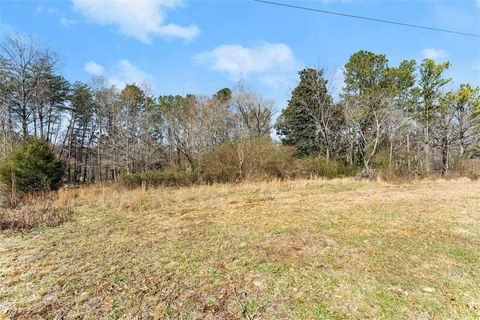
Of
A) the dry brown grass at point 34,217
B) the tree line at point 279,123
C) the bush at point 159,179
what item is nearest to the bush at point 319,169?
the tree line at point 279,123

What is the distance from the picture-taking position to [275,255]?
10.9ft

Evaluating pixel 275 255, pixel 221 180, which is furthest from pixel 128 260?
pixel 221 180

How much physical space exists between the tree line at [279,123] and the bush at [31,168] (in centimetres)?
616

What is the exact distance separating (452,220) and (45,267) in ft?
20.7

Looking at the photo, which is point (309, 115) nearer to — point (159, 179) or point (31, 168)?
point (159, 179)

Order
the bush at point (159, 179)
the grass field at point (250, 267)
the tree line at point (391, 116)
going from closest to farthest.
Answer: the grass field at point (250, 267) → the bush at point (159, 179) → the tree line at point (391, 116)

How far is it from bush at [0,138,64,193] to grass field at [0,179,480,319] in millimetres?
5708

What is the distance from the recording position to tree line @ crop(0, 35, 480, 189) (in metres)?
16.2

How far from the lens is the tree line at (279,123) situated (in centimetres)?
1619

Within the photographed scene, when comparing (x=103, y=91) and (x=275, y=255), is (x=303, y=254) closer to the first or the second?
(x=275, y=255)

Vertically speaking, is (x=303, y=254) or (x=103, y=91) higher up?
(x=103, y=91)

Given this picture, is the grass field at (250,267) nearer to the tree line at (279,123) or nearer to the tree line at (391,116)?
the tree line at (279,123)

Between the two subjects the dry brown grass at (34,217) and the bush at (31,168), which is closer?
the dry brown grass at (34,217)

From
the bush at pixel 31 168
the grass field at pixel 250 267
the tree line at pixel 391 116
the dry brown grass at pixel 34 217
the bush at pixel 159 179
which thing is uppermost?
the tree line at pixel 391 116
